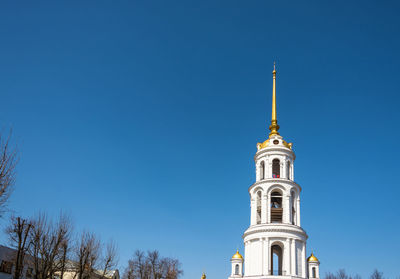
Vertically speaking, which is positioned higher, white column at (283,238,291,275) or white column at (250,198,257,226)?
white column at (250,198,257,226)

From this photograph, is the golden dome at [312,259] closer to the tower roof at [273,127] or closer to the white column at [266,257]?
the white column at [266,257]

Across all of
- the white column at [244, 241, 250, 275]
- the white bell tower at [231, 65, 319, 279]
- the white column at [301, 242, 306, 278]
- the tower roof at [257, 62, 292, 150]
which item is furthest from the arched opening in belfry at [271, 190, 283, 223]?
the tower roof at [257, 62, 292, 150]

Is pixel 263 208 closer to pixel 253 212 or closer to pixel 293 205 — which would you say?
pixel 253 212

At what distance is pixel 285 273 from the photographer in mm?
34094

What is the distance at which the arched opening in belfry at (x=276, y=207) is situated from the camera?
124ft

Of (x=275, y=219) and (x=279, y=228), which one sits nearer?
(x=279, y=228)

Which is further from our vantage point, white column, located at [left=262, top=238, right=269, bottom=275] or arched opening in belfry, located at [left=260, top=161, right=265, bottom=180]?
arched opening in belfry, located at [left=260, top=161, right=265, bottom=180]

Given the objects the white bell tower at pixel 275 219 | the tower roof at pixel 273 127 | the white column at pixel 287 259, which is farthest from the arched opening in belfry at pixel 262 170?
the white column at pixel 287 259

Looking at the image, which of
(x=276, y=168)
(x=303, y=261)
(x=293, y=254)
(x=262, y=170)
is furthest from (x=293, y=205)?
Answer: (x=303, y=261)

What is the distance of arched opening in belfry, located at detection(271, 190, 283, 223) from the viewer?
37906 mm

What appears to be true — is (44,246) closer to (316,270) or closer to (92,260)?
(92,260)

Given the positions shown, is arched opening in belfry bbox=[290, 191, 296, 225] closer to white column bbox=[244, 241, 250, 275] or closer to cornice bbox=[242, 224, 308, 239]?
cornice bbox=[242, 224, 308, 239]

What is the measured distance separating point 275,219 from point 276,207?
4.61ft

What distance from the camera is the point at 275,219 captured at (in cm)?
3822
